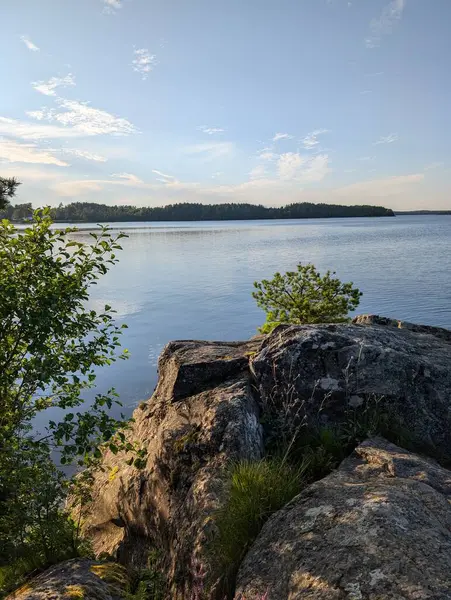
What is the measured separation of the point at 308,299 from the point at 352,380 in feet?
37.4

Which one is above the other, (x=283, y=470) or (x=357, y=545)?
(x=357, y=545)

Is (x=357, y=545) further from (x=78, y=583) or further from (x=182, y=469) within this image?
(x=78, y=583)

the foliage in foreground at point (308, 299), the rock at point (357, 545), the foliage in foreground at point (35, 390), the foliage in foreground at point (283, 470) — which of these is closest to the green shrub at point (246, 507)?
the foliage in foreground at point (283, 470)

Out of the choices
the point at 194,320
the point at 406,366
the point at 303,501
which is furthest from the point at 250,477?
the point at 194,320

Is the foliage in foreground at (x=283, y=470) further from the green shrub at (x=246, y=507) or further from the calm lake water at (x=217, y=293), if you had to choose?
the calm lake water at (x=217, y=293)

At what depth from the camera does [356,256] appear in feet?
241

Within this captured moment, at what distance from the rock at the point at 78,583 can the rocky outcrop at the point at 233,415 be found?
0.64 m

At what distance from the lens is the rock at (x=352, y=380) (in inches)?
281

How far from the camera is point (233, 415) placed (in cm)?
659

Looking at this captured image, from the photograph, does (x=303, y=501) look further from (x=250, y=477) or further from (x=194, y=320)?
(x=194, y=320)

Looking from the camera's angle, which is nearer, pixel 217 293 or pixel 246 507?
pixel 246 507

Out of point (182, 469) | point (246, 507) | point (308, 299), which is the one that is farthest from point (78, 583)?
point (308, 299)

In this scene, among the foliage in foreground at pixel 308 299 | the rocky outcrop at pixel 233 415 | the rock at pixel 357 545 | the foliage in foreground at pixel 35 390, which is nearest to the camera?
the rock at pixel 357 545

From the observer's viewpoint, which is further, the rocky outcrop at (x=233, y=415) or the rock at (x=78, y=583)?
the rocky outcrop at (x=233, y=415)
